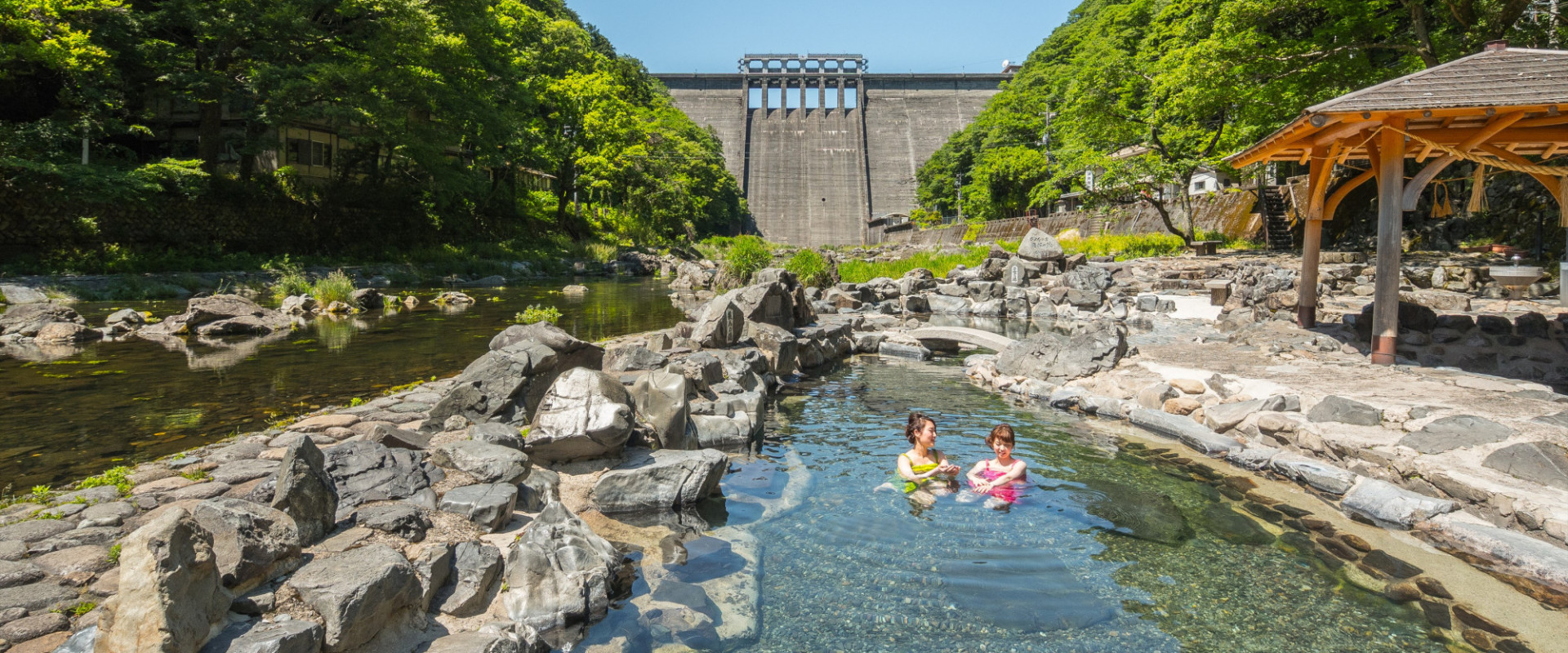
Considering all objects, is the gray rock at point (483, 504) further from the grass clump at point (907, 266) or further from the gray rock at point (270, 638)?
the grass clump at point (907, 266)

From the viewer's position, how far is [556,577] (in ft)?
12.2

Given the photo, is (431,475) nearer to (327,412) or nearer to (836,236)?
(327,412)

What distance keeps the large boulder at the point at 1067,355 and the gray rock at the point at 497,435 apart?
6.87 metres

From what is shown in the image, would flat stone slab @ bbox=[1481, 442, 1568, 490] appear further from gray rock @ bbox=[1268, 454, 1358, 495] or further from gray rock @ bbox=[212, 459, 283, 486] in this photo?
gray rock @ bbox=[212, 459, 283, 486]

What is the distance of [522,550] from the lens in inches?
148

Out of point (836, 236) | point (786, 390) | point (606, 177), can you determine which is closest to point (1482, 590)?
point (786, 390)

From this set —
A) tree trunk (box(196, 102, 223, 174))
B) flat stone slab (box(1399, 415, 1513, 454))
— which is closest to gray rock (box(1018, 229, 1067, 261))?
flat stone slab (box(1399, 415, 1513, 454))

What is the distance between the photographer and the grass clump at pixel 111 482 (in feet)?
14.0

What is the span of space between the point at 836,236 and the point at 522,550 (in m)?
70.5

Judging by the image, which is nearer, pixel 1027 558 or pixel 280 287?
pixel 1027 558

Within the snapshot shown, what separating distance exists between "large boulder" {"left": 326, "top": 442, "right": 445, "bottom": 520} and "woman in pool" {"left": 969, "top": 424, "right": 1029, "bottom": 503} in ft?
12.7

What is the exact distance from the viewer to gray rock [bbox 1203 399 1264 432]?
23.2 feet

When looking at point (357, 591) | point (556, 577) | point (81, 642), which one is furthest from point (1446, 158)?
point (81, 642)

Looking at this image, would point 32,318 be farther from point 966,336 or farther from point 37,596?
point 966,336
